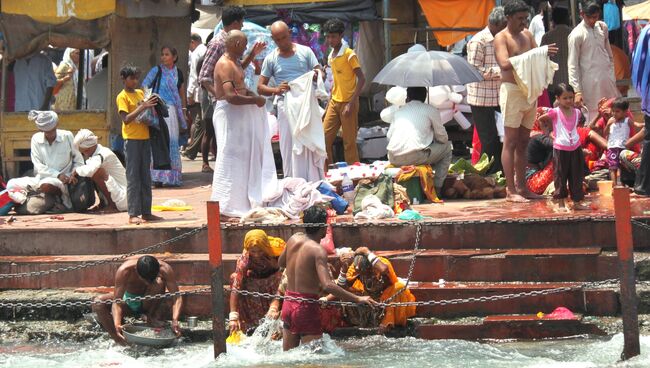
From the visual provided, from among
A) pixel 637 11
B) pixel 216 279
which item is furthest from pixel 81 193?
pixel 637 11

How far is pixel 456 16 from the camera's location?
1769cm

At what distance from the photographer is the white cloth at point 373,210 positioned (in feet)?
37.4

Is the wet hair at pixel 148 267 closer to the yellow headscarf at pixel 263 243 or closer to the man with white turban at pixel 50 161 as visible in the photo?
the yellow headscarf at pixel 263 243

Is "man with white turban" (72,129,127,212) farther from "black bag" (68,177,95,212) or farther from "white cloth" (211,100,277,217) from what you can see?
"white cloth" (211,100,277,217)

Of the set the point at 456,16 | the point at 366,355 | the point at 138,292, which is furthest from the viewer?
the point at 456,16

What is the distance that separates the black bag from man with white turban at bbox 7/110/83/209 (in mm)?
51

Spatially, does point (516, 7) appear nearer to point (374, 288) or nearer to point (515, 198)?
point (515, 198)

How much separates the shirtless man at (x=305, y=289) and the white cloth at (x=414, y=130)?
2.87 meters

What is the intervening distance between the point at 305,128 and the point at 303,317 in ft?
10.2

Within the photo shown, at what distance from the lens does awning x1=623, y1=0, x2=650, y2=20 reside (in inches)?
712

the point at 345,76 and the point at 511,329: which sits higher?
the point at 345,76

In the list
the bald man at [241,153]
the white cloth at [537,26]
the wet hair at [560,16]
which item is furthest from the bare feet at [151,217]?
the white cloth at [537,26]

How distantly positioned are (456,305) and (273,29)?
3822mm

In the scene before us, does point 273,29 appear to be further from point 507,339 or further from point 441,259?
point 507,339
